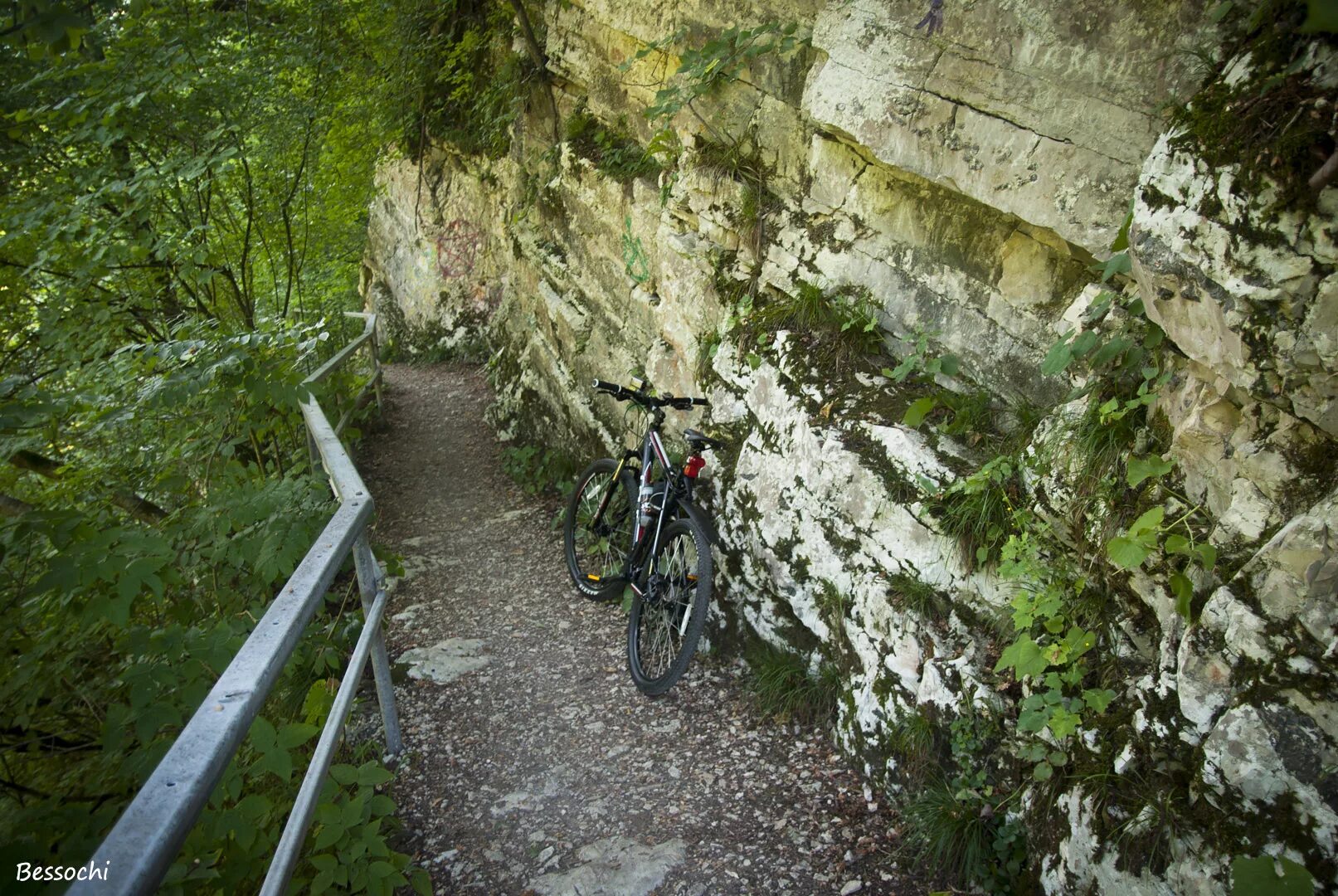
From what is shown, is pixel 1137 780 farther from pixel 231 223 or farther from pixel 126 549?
pixel 231 223

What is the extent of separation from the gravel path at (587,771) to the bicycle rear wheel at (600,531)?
0.18m

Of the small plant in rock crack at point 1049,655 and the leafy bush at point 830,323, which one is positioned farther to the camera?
the leafy bush at point 830,323

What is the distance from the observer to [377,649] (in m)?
3.21

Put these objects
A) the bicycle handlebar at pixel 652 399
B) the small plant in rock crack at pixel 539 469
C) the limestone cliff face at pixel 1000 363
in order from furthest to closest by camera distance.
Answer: the small plant in rock crack at pixel 539 469
the bicycle handlebar at pixel 652 399
the limestone cliff face at pixel 1000 363

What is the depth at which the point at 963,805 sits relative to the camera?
291 cm

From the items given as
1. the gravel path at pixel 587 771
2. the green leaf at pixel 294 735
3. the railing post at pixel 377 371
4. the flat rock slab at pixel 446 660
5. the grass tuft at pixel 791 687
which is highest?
the green leaf at pixel 294 735

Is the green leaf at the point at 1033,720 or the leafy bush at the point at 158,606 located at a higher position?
the green leaf at the point at 1033,720

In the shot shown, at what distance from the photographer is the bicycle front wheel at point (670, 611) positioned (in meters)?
4.05

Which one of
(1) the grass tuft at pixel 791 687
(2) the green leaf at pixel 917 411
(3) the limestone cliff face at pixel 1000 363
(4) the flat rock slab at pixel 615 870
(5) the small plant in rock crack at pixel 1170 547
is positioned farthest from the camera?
(1) the grass tuft at pixel 791 687

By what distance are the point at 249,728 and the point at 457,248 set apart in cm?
1081

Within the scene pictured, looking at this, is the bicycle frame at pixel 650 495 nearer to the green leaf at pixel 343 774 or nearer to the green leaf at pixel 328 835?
the green leaf at pixel 343 774

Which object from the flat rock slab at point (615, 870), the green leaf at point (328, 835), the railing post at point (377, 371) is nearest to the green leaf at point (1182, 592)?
the flat rock slab at point (615, 870)

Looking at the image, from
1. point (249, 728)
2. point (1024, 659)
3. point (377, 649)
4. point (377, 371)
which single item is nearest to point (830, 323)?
point (1024, 659)

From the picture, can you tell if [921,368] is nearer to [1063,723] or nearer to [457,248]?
[1063,723]
